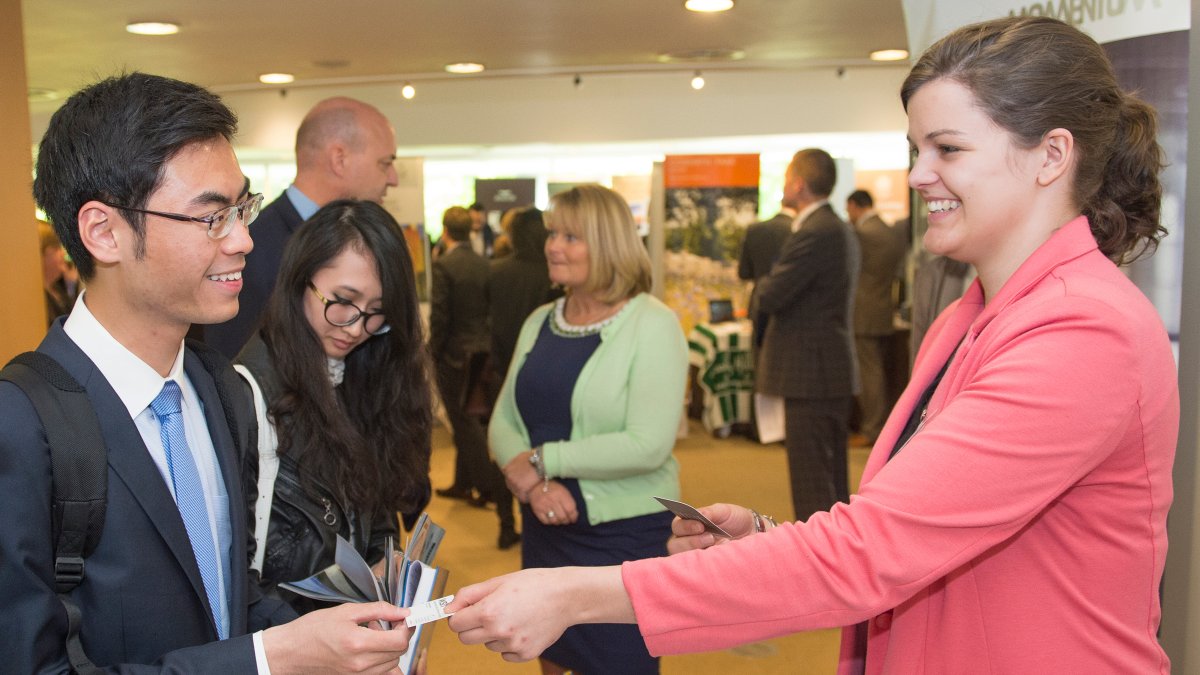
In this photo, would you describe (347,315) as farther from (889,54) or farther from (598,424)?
(889,54)

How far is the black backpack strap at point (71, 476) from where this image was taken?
1232 millimetres

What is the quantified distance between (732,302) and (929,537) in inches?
297

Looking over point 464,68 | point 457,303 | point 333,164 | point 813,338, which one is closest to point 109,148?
point 333,164

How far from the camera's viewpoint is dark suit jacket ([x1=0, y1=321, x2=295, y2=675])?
3.87 feet

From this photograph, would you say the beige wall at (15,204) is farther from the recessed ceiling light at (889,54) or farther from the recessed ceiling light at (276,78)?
the recessed ceiling light at (889,54)

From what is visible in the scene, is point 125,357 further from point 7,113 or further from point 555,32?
point 555,32

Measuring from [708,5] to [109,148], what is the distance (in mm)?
4084

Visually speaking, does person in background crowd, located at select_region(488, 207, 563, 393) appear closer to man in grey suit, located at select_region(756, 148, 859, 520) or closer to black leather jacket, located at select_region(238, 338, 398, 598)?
man in grey suit, located at select_region(756, 148, 859, 520)

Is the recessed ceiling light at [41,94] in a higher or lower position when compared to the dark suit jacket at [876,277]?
higher

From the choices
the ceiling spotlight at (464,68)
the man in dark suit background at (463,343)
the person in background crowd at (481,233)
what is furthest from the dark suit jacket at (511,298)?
the person in background crowd at (481,233)

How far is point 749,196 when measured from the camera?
8664 mm

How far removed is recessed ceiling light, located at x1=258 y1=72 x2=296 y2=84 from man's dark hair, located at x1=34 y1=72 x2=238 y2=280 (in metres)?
6.60

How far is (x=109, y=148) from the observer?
1.37 metres

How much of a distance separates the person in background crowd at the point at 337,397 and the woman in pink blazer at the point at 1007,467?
0.74 m
